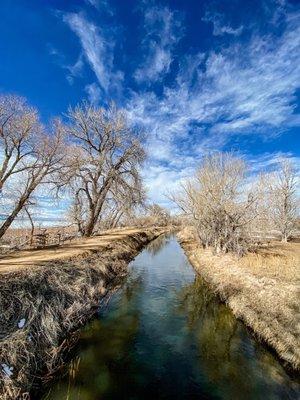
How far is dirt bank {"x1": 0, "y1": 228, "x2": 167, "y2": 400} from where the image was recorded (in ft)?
25.1

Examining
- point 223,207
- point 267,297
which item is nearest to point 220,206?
point 223,207

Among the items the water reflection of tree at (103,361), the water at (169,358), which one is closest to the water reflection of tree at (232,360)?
the water at (169,358)

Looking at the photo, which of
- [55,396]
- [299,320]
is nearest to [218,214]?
[299,320]

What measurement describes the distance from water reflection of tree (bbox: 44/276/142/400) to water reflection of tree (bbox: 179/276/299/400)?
7.62ft

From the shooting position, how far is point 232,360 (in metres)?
9.86

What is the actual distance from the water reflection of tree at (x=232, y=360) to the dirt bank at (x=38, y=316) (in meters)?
4.38

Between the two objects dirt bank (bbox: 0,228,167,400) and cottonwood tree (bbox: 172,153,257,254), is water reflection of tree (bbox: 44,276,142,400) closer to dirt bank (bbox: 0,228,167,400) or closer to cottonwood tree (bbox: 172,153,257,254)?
dirt bank (bbox: 0,228,167,400)

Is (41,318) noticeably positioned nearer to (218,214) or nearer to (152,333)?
(152,333)

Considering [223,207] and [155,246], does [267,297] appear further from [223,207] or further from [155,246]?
[155,246]

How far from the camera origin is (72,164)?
2805cm

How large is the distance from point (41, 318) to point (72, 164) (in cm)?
1968

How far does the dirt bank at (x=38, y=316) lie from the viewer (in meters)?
7.65

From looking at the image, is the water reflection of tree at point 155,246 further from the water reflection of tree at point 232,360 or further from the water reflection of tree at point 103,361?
the water reflection of tree at point 103,361

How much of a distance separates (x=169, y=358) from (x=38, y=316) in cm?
428
